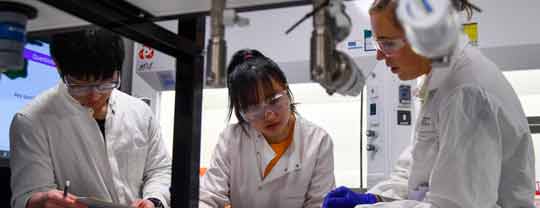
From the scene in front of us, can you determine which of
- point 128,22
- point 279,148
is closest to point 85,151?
point 279,148

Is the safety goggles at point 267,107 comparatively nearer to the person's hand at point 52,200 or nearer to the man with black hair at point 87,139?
the man with black hair at point 87,139

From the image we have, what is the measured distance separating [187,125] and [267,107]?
639 mm

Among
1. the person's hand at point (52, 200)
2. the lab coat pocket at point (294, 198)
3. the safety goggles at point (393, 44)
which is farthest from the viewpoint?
the lab coat pocket at point (294, 198)

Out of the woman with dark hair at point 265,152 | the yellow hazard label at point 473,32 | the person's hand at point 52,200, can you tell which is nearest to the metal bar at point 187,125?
the person's hand at point 52,200

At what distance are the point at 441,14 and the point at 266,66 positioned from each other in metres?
1.45

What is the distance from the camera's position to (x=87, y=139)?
1947 millimetres

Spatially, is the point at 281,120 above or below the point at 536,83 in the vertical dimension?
below

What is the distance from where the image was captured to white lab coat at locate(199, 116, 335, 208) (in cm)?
209

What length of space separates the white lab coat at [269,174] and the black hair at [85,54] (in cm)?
56

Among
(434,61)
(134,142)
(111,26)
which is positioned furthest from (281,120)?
(434,61)

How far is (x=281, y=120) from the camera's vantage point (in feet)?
6.85

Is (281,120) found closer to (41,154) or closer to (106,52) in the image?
(106,52)

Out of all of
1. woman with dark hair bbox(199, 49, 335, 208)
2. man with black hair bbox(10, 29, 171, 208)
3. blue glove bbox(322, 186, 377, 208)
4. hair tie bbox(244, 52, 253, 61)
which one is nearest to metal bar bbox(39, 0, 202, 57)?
man with black hair bbox(10, 29, 171, 208)

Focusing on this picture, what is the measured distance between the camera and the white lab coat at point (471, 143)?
1242mm
